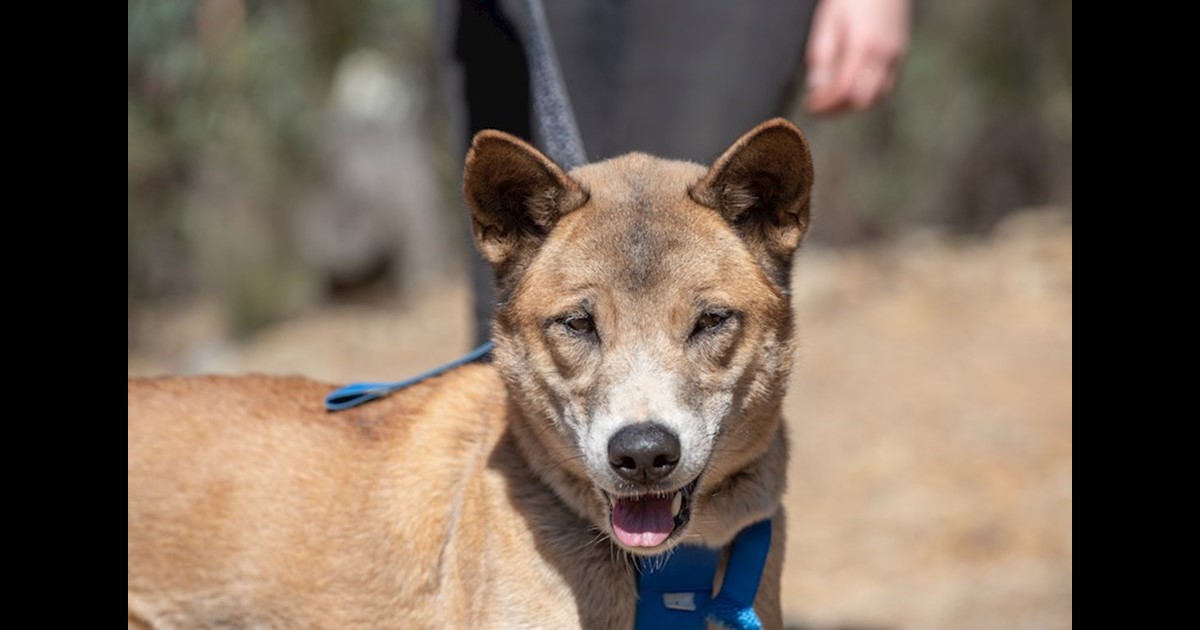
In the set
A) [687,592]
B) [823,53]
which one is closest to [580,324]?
[687,592]

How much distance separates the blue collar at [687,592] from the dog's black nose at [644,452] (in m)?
0.35

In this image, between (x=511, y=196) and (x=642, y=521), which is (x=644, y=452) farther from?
(x=511, y=196)

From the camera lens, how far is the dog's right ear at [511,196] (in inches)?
131

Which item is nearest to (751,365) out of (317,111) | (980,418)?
(980,418)

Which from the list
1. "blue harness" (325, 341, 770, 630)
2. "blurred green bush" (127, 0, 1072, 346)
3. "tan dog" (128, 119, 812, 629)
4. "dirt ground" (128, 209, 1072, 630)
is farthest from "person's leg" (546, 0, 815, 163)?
"blurred green bush" (127, 0, 1072, 346)

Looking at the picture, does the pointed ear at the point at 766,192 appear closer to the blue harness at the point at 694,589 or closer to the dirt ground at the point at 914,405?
the blue harness at the point at 694,589

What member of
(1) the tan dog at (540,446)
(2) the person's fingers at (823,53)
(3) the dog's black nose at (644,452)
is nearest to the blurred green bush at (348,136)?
(1) the tan dog at (540,446)

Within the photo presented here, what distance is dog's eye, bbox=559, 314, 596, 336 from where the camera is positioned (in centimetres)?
334

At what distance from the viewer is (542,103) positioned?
374 centimetres

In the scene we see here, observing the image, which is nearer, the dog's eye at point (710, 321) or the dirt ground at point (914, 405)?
the dog's eye at point (710, 321)
